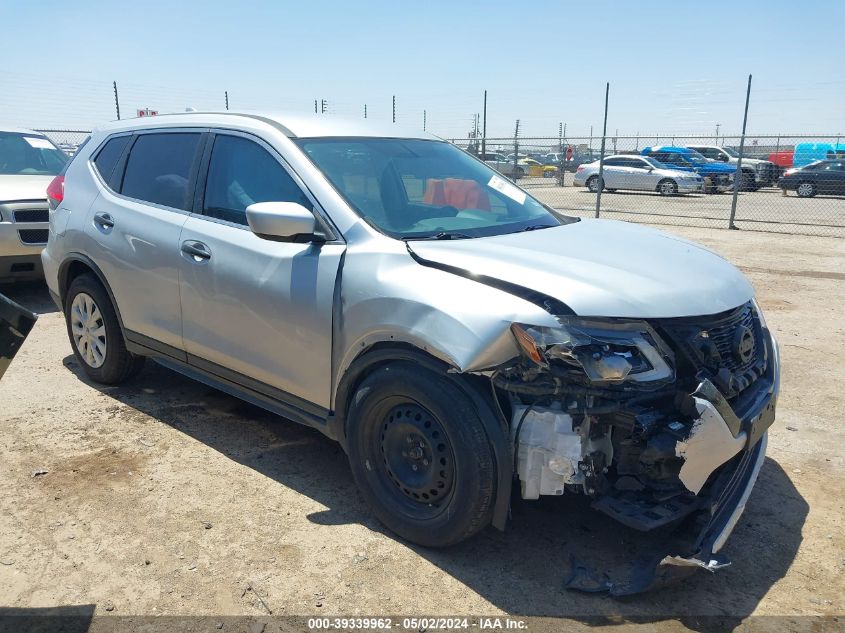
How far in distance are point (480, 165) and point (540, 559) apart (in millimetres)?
2414

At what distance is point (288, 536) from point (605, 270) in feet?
6.02

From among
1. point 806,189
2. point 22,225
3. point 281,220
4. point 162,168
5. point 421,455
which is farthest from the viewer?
point 806,189

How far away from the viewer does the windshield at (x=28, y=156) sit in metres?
8.60

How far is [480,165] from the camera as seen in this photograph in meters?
4.48

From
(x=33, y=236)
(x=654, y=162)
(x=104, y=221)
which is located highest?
(x=104, y=221)

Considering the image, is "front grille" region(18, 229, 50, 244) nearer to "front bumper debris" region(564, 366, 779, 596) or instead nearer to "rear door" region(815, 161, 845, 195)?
"front bumper debris" region(564, 366, 779, 596)

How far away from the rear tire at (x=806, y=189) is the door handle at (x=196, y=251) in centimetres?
2369

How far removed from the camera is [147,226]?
169 inches

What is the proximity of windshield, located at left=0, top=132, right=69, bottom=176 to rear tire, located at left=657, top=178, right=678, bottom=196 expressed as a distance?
1983 centimetres

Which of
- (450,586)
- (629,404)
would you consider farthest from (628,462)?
(450,586)

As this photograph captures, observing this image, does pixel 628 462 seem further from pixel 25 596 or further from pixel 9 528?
pixel 9 528

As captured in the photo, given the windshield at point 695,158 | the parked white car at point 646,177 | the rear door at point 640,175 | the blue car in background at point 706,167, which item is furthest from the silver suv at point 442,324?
the windshield at point 695,158

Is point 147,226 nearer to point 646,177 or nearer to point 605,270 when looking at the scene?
point 605,270

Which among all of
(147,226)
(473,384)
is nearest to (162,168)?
(147,226)
